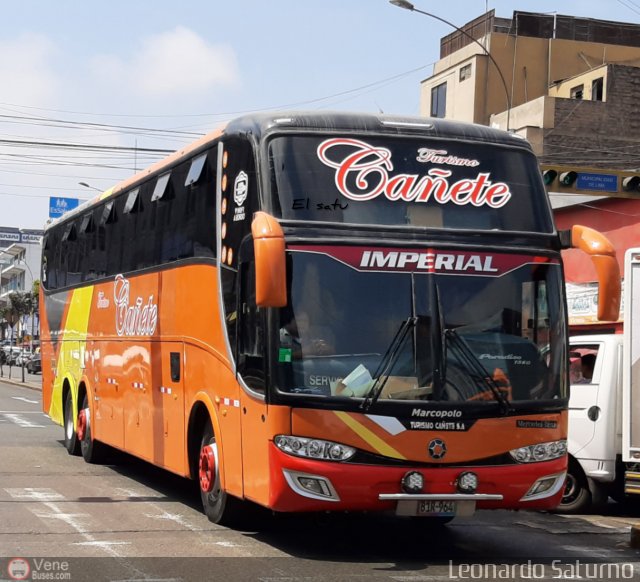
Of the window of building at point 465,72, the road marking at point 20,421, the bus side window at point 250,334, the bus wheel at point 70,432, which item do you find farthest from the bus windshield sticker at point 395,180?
the window of building at point 465,72

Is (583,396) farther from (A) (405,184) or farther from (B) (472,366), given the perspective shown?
(A) (405,184)

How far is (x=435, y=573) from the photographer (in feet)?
28.9

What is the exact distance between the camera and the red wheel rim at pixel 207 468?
1080 cm

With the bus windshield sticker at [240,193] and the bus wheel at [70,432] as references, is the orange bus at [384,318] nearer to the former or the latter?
the bus windshield sticker at [240,193]

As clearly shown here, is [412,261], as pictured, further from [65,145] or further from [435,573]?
[65,145]

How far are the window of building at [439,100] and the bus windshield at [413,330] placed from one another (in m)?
47.1

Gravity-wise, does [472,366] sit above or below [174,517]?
above

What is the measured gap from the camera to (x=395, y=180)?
9570 millimetres

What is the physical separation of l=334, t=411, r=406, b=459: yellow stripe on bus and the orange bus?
10mm

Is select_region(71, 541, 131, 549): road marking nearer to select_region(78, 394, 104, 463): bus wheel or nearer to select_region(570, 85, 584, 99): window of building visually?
select_region(78, 394, 104, 463): bus wheel

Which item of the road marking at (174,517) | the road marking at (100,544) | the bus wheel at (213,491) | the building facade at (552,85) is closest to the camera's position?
the road marking at (100,544)

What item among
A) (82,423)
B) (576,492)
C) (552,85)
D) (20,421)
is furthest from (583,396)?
(552,85)

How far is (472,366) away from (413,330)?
0.56 meters

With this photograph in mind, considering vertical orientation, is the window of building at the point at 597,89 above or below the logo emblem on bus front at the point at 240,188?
above
